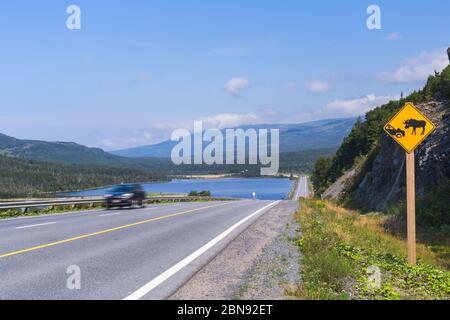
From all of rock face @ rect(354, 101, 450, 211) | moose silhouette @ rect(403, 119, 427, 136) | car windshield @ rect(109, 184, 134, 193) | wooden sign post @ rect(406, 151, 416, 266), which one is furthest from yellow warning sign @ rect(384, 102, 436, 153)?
car windshield @ rect(109, 184, 134, 193)

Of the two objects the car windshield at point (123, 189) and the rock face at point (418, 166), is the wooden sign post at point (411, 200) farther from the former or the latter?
the car windshield at point (123, 189)

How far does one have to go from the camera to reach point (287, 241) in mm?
12836

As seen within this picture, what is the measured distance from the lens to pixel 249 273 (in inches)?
341

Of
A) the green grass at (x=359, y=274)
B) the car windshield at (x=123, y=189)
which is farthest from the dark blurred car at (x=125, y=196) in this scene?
the green grass at (x=359, y=274)

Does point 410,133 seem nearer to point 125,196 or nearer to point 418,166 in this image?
point 418,166

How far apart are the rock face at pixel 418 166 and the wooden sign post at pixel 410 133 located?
11536 mm

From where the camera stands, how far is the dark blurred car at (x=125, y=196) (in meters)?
29.5

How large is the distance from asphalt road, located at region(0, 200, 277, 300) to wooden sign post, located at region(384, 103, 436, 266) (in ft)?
13.7

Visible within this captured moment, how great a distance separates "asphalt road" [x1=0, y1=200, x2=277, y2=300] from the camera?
7.37 meters

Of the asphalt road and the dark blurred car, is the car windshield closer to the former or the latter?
the dark blurred car

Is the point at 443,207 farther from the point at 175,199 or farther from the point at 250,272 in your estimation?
the point at 175,199

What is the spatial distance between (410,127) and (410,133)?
131 millimetres

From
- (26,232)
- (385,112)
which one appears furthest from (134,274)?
(385,112)

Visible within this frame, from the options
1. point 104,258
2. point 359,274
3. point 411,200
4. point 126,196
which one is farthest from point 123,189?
point 359,274
